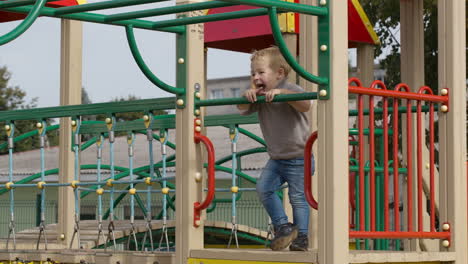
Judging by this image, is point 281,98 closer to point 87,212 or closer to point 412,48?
point 412,48

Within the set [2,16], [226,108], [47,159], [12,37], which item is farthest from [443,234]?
[226,108]

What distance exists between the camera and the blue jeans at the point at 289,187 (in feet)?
20.5

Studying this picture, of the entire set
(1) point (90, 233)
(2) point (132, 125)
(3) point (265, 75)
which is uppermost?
(3) point (265, 75)

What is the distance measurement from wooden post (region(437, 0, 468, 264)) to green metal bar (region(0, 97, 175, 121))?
1.83 meters

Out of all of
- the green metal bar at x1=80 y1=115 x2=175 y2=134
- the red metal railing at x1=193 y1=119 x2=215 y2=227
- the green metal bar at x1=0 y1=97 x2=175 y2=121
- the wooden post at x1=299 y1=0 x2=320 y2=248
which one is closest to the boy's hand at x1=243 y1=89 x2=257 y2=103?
the red metal railing at x1=193 y1=119 x2=215 y2=227

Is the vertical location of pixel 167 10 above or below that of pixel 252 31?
below

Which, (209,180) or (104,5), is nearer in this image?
(104,5)

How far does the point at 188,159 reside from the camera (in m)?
6.60

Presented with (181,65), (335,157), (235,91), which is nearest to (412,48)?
(181,65)

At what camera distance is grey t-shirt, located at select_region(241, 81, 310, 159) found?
6.31 meters

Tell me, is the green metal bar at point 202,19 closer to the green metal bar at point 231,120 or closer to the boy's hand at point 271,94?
the boy's hand at point 271,94

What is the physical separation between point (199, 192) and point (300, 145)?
76 centimetres

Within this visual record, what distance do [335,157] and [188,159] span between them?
1.24 m

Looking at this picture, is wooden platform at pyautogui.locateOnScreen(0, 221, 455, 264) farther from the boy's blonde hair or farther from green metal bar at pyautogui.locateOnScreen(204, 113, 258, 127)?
the boy's blonde hair
